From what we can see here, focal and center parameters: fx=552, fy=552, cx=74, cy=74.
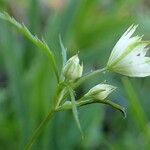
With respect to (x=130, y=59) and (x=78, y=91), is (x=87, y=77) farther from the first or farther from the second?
(x=78, y=91)

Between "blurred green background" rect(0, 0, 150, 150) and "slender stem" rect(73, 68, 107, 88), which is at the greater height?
"blurred green background" rect(0, 0, 150, 150)

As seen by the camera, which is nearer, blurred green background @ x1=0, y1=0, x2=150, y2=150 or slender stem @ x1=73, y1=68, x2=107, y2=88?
A: slender stem @ x1=73, y1=68, x2=107, y2=88

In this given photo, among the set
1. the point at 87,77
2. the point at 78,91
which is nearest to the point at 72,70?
the point at 87,77

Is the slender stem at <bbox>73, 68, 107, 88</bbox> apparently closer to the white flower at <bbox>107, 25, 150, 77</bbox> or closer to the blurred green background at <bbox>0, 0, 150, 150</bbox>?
the white flower at <bbox>107, 25, 150, 77</bbox>

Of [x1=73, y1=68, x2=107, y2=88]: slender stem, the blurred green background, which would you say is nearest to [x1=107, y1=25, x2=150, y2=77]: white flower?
[x1=73, y1=68, x2=107, y2=88]: slender stem

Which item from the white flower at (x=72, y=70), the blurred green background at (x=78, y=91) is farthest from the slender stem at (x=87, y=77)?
the blurred green background at (x=78, y=91)

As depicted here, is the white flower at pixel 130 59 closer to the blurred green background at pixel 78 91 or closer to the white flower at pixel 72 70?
the white flower at pixel 72 70
